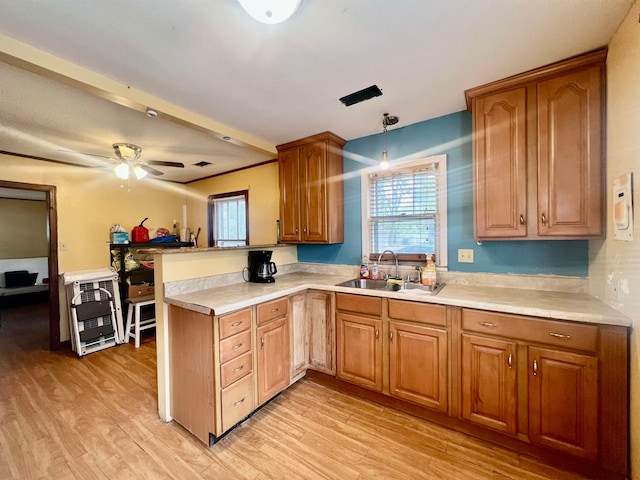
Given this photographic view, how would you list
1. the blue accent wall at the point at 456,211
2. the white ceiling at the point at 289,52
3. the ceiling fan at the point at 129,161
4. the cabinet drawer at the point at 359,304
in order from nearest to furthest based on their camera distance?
the white ceiling at the point at 289,52
the blue accent wall at the point at 456,211
the cabinet drawer at the point at 359,304
the ceiling fan at the point at 129,161

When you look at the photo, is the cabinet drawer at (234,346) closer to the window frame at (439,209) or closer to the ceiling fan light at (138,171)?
the window frame at (439,209)

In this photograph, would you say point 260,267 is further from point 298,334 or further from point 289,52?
point 289,52

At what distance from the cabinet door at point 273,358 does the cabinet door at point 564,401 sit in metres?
1.70

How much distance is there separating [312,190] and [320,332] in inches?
57.8

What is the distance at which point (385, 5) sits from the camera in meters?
1.22

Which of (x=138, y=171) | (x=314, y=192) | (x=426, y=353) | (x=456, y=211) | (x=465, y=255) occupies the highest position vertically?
(x=138, y=171)

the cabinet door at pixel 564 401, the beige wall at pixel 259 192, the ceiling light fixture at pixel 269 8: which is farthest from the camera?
the beige wall at pixel 259 192

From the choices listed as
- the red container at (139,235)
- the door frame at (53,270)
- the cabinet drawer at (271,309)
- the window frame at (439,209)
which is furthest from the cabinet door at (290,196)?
the door frame at (53,270)

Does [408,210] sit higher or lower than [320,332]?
higher

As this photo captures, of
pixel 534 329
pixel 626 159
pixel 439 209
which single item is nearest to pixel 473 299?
pixel 534 329

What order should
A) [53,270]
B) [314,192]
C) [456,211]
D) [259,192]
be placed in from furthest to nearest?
[259,192] < [53,270] < [314,192] < [456,211]

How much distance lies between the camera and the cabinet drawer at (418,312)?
1821 millimetres

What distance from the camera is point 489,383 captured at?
1.68 m

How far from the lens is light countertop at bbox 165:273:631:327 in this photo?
143 centimetres
